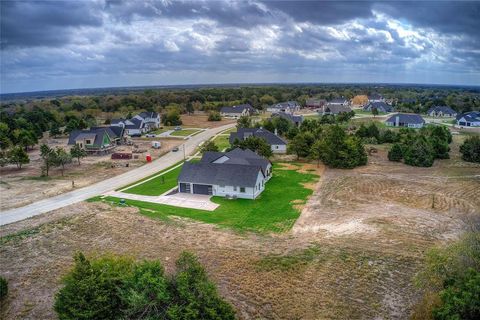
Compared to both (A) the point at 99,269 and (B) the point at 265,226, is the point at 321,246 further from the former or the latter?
(A) the point at 99,269

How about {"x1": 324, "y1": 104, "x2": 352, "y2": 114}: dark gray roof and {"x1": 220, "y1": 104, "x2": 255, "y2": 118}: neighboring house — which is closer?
{"x1": 324, "y1": 104, "x2": 352, "y2": 114}: dark gray roof

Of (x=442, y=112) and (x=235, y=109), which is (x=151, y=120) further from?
(x=442, y=112)

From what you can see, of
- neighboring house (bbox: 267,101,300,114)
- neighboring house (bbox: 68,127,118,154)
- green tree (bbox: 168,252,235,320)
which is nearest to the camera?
green tree (bbox: 168,252,235,320)

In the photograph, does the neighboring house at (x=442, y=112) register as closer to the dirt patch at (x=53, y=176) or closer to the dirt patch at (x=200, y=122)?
the dirt patch at (x=200, y=122)

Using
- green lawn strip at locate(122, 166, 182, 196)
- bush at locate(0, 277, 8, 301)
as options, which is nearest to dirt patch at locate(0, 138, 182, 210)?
green lawn strip at locate(122, 166, 182, 196)

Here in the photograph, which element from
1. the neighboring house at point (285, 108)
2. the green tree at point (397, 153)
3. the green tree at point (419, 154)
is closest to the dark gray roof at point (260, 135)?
the green tree at point (397, 153)

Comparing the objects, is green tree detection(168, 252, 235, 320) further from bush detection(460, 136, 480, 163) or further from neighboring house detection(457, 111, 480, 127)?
neighboring house detection(457, 111, 480, 127)
